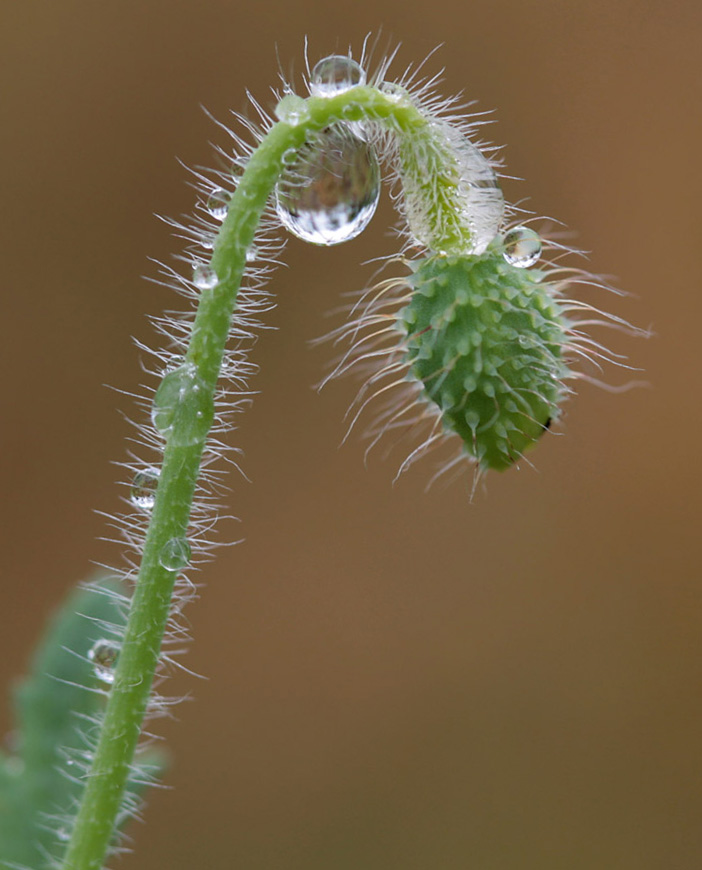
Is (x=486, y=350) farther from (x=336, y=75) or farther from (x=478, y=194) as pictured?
(x=336, y=75)

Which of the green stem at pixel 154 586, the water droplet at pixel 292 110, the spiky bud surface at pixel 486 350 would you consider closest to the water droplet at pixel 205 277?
the green stem at pixel 154 586

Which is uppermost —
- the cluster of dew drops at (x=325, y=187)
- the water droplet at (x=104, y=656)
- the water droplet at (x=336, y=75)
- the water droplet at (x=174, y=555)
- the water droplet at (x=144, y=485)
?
the water droplet at (x=336, y=75)

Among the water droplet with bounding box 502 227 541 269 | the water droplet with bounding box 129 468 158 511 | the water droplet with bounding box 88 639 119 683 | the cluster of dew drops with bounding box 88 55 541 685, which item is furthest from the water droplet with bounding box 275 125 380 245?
the water droplet with bounding box 88 639 119 683

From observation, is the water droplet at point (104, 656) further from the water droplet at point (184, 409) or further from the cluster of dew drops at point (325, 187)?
the water droplet at point (184, 409)

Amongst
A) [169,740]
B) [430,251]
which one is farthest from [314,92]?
[169,740]

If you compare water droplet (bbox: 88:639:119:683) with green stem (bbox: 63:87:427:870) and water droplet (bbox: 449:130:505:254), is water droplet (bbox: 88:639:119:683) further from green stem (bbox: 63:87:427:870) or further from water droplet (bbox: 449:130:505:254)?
water droplet (bbox: 449:130:505:254)

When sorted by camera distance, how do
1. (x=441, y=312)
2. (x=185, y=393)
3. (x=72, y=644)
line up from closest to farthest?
(x=185, y=393) < (x=441, y=312) < (x=72, y=644)

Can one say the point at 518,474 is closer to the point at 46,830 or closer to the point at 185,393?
the point at 46,830

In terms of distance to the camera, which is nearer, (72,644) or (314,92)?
(314,92)
